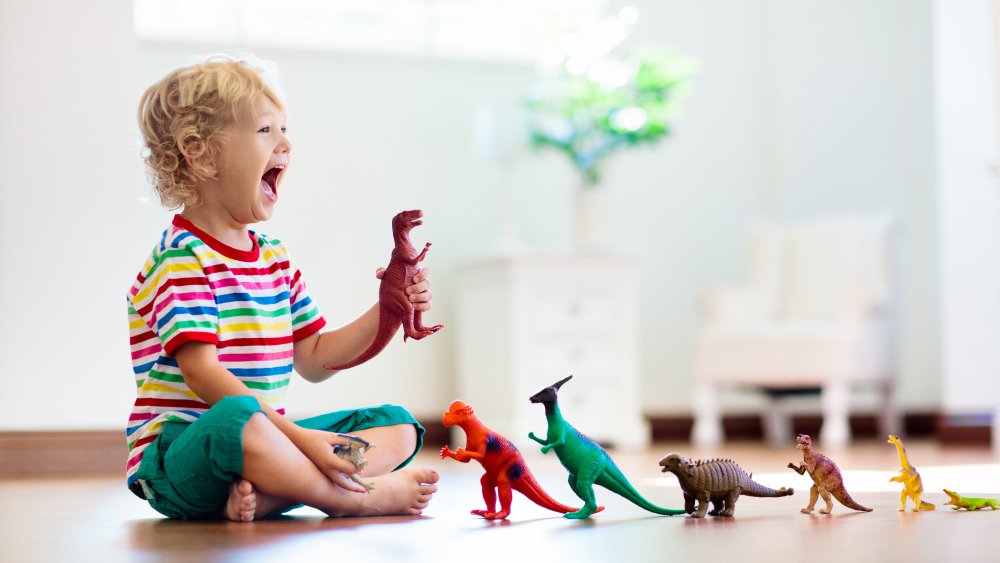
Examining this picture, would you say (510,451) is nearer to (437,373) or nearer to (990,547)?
(990,547)

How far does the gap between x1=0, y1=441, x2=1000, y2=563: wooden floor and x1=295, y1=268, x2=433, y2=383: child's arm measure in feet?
0.66

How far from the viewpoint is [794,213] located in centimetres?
476

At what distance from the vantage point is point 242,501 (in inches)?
58.1

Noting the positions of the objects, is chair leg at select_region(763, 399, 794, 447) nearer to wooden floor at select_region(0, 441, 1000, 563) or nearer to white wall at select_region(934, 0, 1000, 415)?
white wall at select_region(934, 0, 1000, 415)

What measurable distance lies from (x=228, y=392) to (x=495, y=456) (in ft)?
1.07

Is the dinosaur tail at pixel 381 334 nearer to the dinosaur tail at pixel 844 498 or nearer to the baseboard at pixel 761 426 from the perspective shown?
the dinosaur tail at pixel 844 498

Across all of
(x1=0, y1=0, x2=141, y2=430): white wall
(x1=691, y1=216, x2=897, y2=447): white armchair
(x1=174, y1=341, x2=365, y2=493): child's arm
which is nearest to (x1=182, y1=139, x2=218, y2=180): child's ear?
(x1=174, y1=341, x2=365, y2=493): child's arm

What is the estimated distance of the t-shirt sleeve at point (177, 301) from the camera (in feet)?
4.75

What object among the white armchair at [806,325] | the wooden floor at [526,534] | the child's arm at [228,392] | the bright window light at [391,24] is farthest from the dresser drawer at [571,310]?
the child's arm at [228,392]

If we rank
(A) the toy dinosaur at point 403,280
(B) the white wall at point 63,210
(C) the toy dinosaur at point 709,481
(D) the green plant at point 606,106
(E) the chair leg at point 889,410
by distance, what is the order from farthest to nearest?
(E) the chair leg at point 889,410
(D) the green plant at point 606,106
(B) the white wall at point 63,210
(A) the toy dinosaur at point 403,280
(C) the toy dinosaur at point 709,481

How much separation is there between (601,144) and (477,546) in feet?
9.97

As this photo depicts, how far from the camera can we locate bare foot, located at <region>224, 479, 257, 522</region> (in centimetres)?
147

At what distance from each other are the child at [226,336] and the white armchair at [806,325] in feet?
8.22

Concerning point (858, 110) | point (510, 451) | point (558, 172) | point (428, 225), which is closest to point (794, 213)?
point (858, 110)
